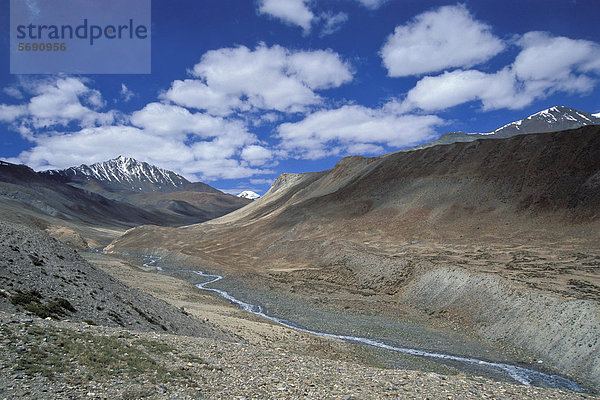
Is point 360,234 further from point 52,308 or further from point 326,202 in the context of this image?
point 52,308

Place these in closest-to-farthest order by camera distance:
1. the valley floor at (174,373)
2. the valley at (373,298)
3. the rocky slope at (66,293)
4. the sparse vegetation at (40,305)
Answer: the valley floor at (174,373)
the valley at (373,298)
the sparse vegetation at (40,305)
the rocky slope at (66,293)

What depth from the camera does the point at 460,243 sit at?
61.8 m

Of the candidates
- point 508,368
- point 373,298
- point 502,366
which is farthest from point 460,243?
point 508,368

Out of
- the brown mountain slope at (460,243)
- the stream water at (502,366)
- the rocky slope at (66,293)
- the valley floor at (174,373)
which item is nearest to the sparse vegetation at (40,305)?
the rocky slope at (66,293)

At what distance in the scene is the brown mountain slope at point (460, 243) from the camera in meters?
27.9

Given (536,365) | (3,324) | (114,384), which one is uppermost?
(3,324)

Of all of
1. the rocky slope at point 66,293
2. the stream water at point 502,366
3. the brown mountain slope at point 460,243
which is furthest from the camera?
the brown mountain slope at point 460,243

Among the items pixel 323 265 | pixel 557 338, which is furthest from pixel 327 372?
pixel 323 265

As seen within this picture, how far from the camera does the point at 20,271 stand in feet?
57.2

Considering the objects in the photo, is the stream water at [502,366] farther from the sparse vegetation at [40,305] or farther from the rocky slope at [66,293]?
the sparse vegetation at [40,305]

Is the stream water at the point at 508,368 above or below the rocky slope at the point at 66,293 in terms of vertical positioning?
below

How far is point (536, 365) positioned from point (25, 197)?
191m

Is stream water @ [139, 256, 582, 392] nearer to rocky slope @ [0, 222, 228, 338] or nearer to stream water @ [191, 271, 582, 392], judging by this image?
stream water @ [191, 271, 582, 392]

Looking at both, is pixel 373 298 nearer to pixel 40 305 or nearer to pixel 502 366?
pixel 502 366
